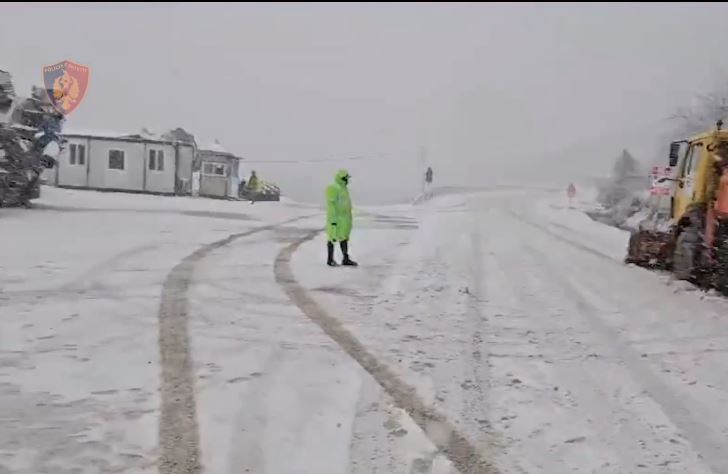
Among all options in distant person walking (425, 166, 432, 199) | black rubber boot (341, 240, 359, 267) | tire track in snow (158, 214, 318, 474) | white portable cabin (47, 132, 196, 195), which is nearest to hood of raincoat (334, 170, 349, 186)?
black rubber boot (341, 240, 359, 267)

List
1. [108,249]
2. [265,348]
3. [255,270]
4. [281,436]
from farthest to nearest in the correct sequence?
1. [108,249]
2. [255,270]
3. [265,348]
4. [281,436]

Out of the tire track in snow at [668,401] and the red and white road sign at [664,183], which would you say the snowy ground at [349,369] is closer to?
the tire track in snow at [668,401]

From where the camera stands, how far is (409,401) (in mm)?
4555

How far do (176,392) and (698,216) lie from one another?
8800 millimetres

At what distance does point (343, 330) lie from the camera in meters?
6.53

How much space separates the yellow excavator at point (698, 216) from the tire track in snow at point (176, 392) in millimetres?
7519

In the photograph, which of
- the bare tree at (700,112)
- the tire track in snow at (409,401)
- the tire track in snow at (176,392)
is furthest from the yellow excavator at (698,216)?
the bare tree at (700,112)

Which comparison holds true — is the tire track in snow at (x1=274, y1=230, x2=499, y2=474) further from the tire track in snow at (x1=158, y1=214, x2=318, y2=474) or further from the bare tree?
the bare tree

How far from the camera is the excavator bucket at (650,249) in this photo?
11734 mm

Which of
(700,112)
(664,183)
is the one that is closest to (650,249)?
(664,183)

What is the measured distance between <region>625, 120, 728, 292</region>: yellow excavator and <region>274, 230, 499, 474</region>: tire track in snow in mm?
6014

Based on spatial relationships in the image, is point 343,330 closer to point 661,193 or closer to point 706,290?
point 706,290

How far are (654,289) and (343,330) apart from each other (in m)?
5.57

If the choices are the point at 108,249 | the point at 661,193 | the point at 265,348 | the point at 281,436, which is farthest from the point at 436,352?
the point at 661,193
